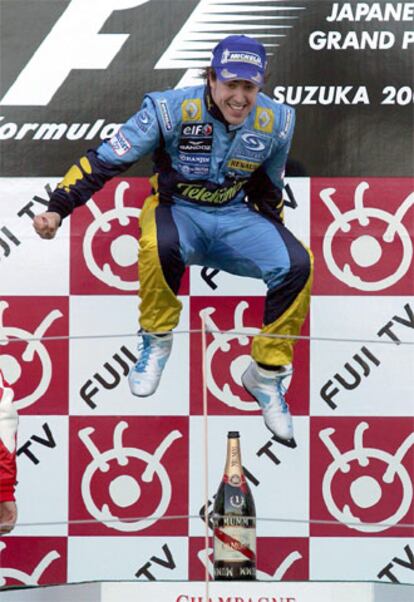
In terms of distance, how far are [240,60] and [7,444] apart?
99 centimetres

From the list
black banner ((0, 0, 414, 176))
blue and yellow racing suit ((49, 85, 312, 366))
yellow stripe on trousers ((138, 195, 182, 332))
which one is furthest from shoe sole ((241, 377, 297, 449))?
black banner ((0, 0, 414, 176))

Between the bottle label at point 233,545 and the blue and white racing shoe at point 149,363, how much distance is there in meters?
0.42

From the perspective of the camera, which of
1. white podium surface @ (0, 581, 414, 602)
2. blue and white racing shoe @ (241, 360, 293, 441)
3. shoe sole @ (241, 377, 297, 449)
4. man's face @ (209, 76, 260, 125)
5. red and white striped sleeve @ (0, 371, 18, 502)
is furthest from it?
shoe sole @ (241, 377, 297, 449)

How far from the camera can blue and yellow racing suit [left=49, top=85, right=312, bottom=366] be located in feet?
11.3

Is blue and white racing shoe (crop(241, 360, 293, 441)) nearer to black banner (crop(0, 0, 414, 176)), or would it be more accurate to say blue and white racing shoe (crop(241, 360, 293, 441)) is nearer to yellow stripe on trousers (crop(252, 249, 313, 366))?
yellow stripe on trousers (crop(252, 249, 313, 366))

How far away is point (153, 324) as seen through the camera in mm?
3479

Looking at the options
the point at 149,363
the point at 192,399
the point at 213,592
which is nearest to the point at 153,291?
the point at 149,363

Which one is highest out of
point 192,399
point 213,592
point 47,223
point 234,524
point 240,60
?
point 240,60

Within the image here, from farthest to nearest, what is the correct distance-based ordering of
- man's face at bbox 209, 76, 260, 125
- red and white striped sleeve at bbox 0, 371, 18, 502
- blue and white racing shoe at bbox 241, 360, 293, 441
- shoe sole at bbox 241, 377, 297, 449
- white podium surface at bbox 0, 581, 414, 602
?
shoe sole at bbox 241, 377, 297, 449
blue and white racing shoe at bbox 241, 360, 293, 441
man's face at bbox 209, 76, 260, 125
red and white striped sleeve at bbox 0, 371, 18, 502
white podium surface at bbox 0, 581, 414, 602

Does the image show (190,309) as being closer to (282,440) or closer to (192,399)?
(192,399)

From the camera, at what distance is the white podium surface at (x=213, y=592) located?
3.06 m

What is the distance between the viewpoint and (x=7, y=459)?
3.28 metres

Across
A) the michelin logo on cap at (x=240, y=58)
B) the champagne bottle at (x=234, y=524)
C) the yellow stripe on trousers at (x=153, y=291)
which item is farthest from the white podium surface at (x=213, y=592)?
the michelin logo on cap at (x=240, y=58)

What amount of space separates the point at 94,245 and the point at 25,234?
17cm
